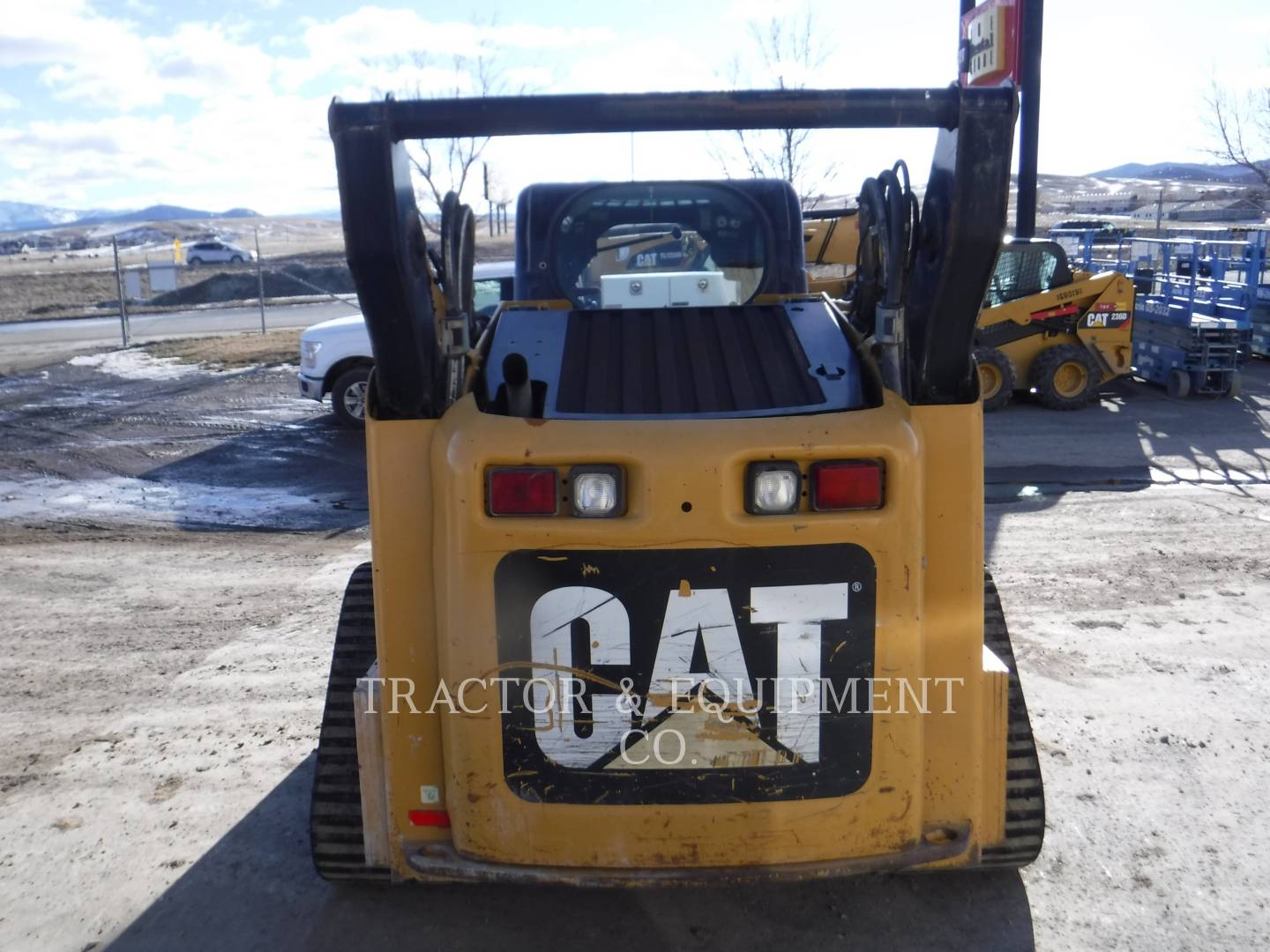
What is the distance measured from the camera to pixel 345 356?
11.1 meters

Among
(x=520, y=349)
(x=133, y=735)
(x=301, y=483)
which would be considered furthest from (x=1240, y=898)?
(x=301, y=483)

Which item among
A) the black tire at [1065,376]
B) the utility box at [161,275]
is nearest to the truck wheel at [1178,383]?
the black tire at [1065,376]

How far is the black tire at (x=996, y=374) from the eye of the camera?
1170 cm

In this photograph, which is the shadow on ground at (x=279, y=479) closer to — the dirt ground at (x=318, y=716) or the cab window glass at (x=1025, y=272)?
the dirt ground at (x=318, y=716)

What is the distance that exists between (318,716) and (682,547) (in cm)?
257

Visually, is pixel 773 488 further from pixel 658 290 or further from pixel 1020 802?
pixel 658 290

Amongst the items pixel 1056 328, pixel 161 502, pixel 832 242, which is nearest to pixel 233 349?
pixel 161 502

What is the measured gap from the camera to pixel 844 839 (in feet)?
9.56

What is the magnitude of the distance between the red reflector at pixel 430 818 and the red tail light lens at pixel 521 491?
911 millimetres

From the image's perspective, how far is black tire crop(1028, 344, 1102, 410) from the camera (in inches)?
A: 469

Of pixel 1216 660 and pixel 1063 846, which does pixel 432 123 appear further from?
pixel 1216 660

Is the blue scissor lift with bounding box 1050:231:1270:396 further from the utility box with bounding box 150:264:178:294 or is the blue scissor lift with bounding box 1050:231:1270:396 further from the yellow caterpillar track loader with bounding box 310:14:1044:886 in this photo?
the utility box with bounding box 150:264:178:294

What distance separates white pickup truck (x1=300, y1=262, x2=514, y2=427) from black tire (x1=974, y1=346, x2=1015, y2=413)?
5061 millimetres

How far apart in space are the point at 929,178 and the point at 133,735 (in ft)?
12.4
